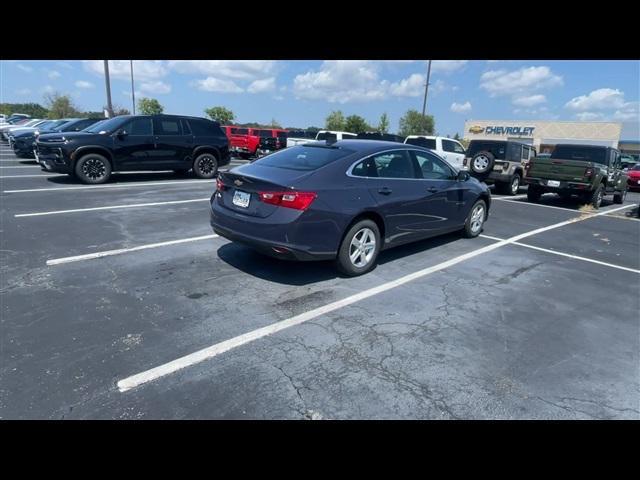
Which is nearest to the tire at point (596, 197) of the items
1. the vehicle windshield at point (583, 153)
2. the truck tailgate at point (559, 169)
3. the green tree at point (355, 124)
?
the truck tailgate at point (559, 169)

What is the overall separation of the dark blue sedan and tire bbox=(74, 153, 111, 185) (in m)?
7.42

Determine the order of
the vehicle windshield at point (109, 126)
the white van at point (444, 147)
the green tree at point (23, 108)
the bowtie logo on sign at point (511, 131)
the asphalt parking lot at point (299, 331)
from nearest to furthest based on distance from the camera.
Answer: the asphalt parking lot at point (299, 331) < the vehicle windshield at point (109, 126) < the white van at point (444, 147) < the bowtie logo on sign at point (511, 131) < the green tree at point (23, 108)

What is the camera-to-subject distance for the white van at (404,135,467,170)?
15147 millimetres

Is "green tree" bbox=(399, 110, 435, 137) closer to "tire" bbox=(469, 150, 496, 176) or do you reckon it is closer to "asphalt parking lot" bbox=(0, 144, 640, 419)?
"tire" bbox=(469, 150, 496, 176)

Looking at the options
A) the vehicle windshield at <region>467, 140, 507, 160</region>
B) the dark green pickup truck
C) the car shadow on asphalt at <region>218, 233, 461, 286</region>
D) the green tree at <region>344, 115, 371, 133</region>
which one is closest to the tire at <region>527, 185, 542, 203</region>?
the dark green pickup truck

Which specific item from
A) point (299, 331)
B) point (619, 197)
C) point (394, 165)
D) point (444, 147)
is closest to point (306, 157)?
point (394, 165)

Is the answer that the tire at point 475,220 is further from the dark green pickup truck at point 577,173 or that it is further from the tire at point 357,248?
the dark green pickup truck at point 577,173

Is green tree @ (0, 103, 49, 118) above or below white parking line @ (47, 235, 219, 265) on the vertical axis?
above

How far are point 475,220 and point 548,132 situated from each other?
63.4 metres

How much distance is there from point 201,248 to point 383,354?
11.2ft

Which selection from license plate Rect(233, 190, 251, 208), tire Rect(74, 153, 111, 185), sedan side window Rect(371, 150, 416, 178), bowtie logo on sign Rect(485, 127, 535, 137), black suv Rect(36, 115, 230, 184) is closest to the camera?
license plate Rect(233, 190, 251, 208)

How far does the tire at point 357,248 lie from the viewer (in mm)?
4711

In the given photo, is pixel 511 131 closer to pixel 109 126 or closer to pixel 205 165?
pixel 205 165

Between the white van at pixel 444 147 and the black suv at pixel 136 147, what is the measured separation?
24.6 feet
